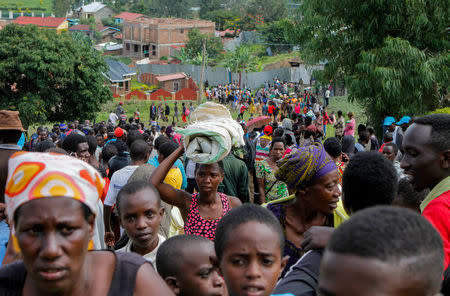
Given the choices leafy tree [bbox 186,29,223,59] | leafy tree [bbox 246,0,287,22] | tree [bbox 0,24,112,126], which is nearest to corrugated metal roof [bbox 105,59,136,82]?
leafy tree [bbox 186,29,223,59]

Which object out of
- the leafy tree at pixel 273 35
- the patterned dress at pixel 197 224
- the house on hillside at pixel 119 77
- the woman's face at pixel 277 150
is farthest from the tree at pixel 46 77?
the leafy tree at pixel 273 35

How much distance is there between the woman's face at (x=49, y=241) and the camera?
6.45 feet

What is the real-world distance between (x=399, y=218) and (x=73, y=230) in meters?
1.18

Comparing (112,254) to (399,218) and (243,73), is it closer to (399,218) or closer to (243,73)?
(399,218)

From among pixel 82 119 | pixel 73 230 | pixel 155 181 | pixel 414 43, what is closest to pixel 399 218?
pixel 73 230

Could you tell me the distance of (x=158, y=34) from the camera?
70000mm

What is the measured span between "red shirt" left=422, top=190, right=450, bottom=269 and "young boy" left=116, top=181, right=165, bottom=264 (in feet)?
6.04

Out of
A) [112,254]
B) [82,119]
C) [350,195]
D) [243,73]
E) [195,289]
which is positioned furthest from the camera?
[243,73]

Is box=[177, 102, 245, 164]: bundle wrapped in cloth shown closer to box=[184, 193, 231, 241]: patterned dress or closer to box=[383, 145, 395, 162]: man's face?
box=[184, 193, 231, 241]: patterned dress

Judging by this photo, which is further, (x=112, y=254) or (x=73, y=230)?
(x=112, y=254)

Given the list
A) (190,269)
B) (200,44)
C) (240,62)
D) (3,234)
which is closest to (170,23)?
(200,44)

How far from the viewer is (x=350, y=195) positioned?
9.20 feet

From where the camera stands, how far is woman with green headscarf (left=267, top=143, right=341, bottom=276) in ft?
10.8

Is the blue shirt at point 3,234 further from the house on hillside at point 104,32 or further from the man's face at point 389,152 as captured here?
the house on hillside at point 104,32
